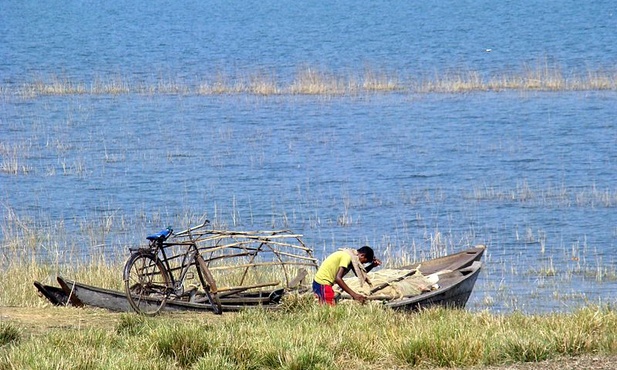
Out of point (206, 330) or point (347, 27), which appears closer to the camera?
point (206, 330)

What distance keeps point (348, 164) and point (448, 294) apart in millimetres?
14832

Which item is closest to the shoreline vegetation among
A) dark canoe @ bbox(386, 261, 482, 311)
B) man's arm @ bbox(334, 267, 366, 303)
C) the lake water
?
the lake water

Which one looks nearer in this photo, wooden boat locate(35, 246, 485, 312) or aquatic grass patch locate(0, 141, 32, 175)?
wooden boat locate(35, 246, 485, 312)

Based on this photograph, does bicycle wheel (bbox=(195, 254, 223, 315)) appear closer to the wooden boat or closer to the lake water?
the wooden boat

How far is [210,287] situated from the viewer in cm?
1312

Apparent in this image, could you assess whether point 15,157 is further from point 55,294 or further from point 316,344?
point 316,344

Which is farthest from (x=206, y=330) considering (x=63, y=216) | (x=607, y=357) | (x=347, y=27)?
(x=347, y=27)

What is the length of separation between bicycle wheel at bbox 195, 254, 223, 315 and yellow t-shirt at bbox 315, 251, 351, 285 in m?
1.31

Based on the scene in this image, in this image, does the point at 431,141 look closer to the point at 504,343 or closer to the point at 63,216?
the point at 63,216

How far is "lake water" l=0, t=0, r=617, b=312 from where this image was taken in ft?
65.3

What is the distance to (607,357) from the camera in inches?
364

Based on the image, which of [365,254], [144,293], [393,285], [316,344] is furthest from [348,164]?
[316,344]

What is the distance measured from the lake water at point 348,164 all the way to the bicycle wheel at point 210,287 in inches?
164

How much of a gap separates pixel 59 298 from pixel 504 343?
19.2 feet
